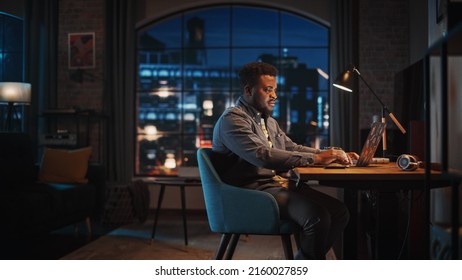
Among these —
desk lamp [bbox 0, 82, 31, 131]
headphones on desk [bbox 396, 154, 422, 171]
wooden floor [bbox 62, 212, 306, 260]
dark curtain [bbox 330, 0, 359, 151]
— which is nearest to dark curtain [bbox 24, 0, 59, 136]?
desk lamp [bbox 0, 82, 31, 131]

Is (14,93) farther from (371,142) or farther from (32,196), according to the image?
(371,142)

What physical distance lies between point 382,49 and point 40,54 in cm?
368

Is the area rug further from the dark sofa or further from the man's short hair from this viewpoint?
the man's short hair

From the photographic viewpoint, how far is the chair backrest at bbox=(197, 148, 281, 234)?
222 cm

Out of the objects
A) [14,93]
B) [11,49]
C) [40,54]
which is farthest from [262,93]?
[11,49]

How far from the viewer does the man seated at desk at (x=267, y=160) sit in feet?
7.07

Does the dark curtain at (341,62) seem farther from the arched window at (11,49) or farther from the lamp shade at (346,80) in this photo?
the arched window at (11,49)

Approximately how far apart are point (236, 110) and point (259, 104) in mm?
169

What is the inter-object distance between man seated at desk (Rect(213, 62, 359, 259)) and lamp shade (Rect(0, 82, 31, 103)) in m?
3.18

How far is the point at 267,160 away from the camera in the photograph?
2225mm

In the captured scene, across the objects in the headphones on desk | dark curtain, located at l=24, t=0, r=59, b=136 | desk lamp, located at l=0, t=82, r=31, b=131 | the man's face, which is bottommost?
the headphones on desk
